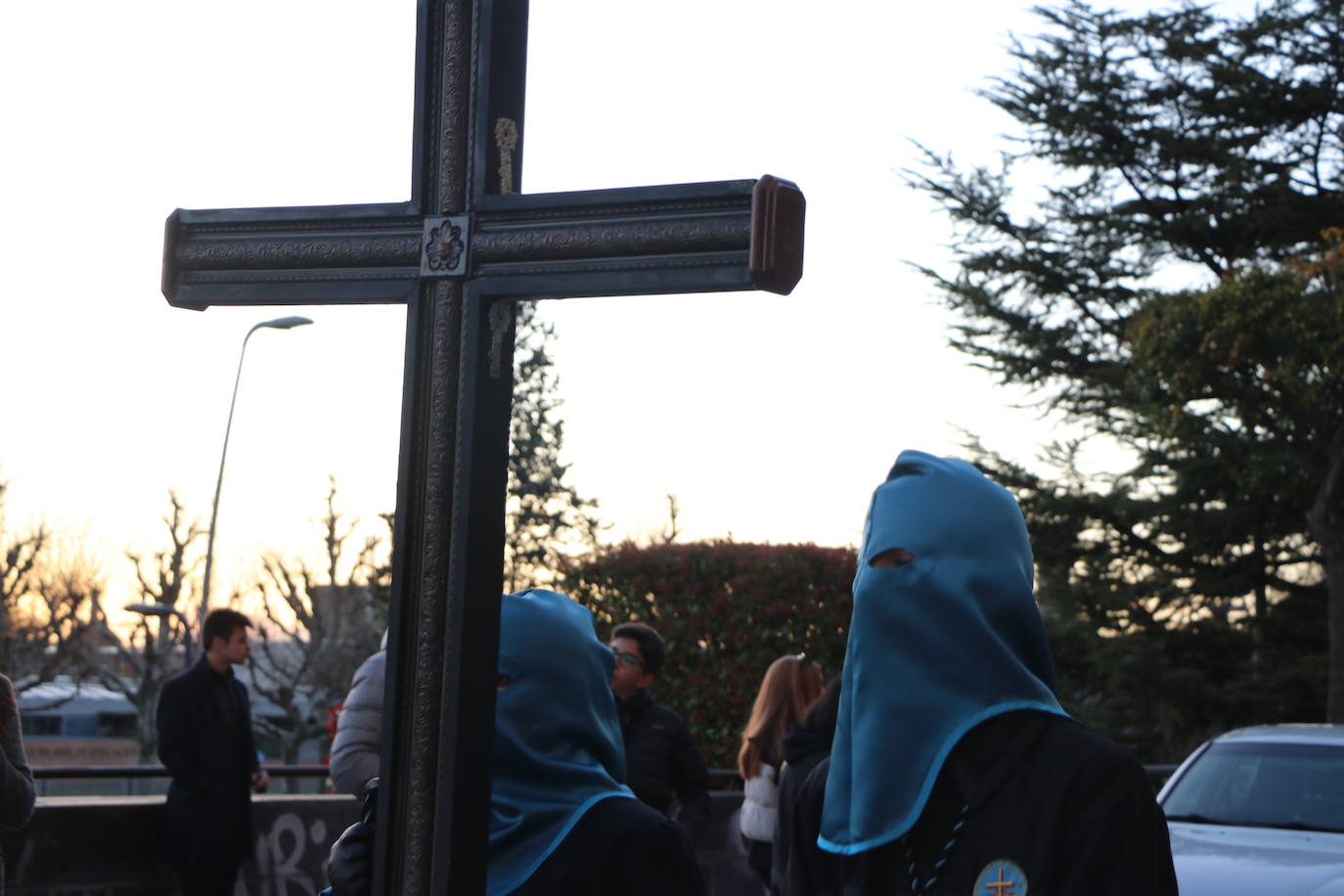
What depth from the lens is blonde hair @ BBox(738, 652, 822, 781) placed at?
7605 mm

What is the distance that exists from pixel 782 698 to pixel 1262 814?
101 inches

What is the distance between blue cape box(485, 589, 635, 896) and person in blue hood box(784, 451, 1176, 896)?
0.42m

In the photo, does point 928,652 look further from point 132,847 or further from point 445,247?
point 132,847

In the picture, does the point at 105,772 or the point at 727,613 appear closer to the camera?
the point at 105,772

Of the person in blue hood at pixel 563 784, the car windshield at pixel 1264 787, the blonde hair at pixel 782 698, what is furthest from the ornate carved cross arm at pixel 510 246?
the car windshield at pixel 1264 787

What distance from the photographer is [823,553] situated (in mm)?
16859

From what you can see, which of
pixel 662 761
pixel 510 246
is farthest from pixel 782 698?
pixel 510 246

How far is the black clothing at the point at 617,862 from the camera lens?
2623mm

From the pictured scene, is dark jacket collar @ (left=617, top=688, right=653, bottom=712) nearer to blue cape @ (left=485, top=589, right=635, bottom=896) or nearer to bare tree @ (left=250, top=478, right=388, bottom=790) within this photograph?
blue cape @ (left=485, top=589, right=635, bottom=896)

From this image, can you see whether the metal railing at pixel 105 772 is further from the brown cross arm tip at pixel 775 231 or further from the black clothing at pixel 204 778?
the brown cross arm tip at pixel 775 231

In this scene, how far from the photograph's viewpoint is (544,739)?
275 cm

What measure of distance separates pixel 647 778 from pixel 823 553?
9.64m

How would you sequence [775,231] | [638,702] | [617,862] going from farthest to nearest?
[638,702]
[617,862]
[775,231]

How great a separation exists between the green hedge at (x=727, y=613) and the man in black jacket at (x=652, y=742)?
845cm
